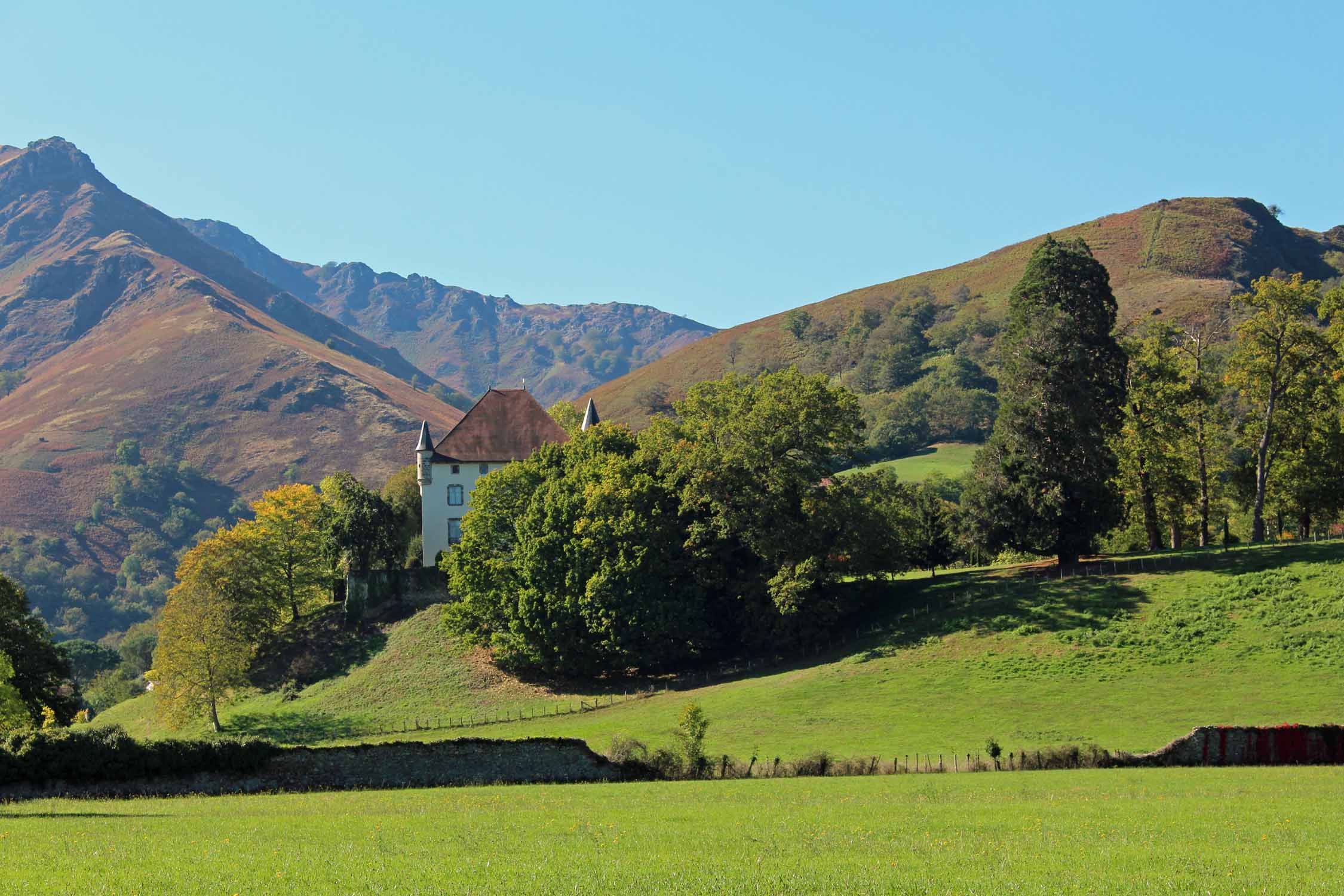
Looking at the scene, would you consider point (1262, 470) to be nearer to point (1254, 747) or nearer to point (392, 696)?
point (1254, 747)

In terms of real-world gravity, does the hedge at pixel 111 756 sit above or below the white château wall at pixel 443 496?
below

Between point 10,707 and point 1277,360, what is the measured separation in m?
61.1

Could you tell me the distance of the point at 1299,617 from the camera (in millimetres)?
49875

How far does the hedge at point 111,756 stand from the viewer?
96.6 ft

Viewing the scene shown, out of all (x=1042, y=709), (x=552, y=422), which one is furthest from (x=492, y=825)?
(x=552, y=422)

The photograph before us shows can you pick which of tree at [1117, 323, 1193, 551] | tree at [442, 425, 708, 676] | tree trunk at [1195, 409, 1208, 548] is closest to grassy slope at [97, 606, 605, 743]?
tree at [442, 425, 708, 676]

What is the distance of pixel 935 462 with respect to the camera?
134875 mm

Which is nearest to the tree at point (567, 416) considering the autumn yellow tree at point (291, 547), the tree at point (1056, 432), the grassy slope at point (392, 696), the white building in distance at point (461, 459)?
the white building in distance at point (461, 459)

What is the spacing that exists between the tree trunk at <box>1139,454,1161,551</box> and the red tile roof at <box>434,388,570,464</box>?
116 feet

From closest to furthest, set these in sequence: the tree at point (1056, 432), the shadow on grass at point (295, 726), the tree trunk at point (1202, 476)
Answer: the tree at point (1056, 432)
the shadow on grass at point (295, 726)
the tree trunk at point (1202, 476)

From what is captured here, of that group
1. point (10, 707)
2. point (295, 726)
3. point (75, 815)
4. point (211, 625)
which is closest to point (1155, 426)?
point (295, 726)

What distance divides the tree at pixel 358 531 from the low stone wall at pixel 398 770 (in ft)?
137

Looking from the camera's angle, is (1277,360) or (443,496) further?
(443,496)

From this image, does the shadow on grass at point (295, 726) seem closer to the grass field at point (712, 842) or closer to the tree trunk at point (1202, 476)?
the grass field at point (712, 842)
